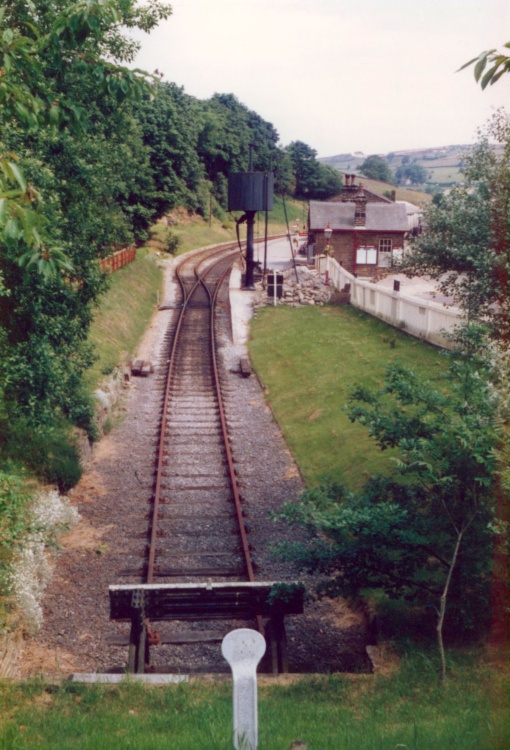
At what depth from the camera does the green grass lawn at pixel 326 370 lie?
16.1m

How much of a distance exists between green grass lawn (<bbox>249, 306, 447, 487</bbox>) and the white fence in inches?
15.5

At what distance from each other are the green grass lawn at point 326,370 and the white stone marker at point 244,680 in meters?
4.80

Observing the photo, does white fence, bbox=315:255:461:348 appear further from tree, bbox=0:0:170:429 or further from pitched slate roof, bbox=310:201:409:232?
pitched slate roof, bbox=310:201:409:232

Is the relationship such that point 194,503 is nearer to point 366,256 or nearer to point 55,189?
point 55,189

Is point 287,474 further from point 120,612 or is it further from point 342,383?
point 120,612

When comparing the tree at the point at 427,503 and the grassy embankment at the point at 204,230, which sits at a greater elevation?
the grassy embankment at the point at 204,230

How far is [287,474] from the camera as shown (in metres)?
15.8

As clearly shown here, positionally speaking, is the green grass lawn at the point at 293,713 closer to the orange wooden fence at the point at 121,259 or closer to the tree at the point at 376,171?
the orange wooden fence at the point at 121,259

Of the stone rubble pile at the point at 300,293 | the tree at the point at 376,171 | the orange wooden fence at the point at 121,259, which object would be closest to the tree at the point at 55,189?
the orange wooden fence at the point at 121,259

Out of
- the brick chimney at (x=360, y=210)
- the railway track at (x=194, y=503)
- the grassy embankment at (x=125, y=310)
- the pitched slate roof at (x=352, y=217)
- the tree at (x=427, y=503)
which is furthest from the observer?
the pitched slate roof at (x=352, y=217)

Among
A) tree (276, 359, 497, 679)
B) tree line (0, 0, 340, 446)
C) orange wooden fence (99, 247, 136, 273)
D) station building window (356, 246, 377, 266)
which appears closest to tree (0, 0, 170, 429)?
tree line (0, 0, 340, 446)

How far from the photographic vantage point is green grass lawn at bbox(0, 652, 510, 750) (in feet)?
19.3

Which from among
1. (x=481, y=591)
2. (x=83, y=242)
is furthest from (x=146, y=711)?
(x=83, y=242)

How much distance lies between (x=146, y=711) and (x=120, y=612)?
2.08m
